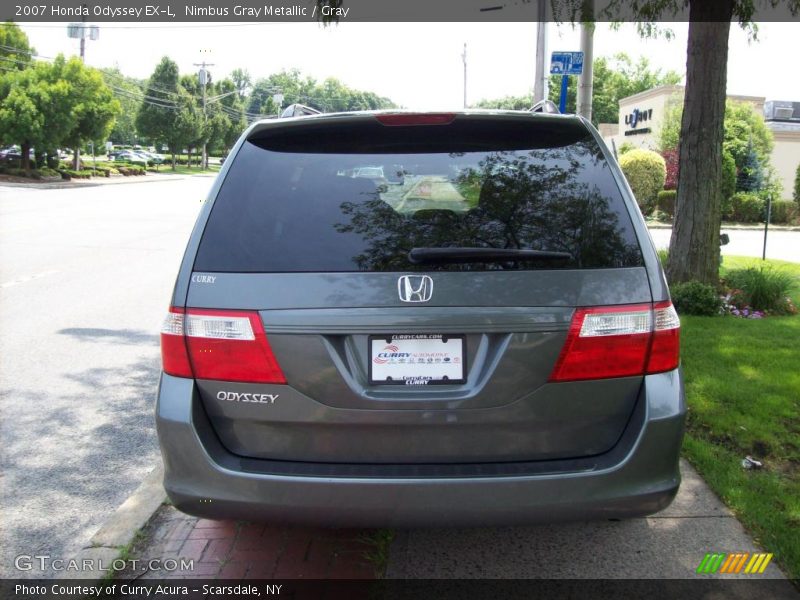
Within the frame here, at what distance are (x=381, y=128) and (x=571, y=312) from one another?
1.06 meters

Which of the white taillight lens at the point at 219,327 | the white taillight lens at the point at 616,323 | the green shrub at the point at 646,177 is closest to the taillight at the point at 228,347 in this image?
the white taillight lens at the point at 219,327

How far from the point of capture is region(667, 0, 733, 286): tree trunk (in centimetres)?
743

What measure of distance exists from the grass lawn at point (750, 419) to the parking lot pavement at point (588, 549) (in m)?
0.13

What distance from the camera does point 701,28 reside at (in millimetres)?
7453


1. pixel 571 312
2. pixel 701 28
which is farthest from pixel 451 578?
pixel 701 28

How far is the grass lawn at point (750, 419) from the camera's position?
3531 mm

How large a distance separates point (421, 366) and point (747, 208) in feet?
82.0

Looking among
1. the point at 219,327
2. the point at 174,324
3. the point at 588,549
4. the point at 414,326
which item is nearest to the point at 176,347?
the point at 174,324

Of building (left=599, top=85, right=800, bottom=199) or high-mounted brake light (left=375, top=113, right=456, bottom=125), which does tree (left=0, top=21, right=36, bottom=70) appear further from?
high-mounted brake light (left=375, top=113, right=456, bottom=125)

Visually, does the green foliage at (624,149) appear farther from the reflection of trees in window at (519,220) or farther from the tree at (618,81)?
the tree at (618,81)

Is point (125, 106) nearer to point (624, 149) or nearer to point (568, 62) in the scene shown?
point (624, 149)

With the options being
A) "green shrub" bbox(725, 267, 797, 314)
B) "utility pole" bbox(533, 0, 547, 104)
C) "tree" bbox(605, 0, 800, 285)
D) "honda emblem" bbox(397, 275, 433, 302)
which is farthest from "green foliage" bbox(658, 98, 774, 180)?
"honda emblem" bbox(397, 275, 433, 302)

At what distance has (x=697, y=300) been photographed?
7562 millimetres

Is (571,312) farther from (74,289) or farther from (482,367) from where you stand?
(74,289)
